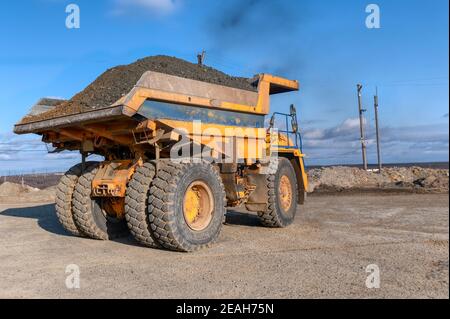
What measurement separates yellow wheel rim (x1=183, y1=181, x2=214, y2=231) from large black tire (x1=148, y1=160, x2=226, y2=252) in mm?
133

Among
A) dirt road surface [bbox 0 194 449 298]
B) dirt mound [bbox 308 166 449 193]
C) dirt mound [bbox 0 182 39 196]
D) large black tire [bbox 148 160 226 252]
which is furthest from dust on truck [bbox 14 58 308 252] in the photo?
dirt mound [bbox 0 182 39 196]

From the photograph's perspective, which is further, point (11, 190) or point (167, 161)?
point (11, 190)

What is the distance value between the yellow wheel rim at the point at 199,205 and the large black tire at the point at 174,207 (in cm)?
13

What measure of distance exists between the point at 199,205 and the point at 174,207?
95cm

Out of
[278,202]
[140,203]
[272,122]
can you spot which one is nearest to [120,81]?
[140,203]

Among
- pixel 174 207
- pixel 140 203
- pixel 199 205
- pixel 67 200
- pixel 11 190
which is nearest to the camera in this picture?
pixel 174 207

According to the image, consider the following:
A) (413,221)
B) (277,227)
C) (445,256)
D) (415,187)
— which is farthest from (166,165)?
(415,187)

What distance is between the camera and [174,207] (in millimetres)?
6672

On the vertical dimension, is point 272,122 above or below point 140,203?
above

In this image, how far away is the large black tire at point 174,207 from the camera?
261 inches

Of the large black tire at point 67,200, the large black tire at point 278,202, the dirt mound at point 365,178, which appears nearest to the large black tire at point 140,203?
the large black tire at point 67,200

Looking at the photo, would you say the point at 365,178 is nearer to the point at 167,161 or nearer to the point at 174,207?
the point at 167,161

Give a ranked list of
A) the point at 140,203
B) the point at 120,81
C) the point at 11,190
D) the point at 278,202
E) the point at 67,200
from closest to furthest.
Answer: the point at 140,203
the point at 120,81
the point at 67,200
the point at 278,202
the point at 11,190

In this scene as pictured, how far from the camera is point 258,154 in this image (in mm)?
8820
